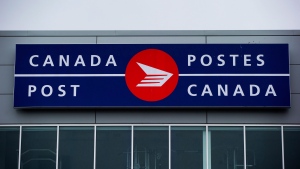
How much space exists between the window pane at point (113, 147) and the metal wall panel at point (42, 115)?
609 mm

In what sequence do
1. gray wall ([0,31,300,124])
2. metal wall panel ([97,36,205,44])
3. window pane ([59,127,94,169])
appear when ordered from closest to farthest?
window pane ([59,127,94,169]), gray wall ([0,31,300,124]), metal wall panel ([97,36,205,44])

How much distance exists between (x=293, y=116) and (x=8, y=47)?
29.4ft

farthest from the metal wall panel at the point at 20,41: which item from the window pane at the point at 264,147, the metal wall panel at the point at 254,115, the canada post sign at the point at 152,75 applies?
the window pane at the point at 264,147

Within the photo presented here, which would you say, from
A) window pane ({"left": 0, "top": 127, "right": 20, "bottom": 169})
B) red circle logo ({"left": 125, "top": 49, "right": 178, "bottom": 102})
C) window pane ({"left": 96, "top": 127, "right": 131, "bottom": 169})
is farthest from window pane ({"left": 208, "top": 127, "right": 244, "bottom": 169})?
window pane ({"left": 0, "top": 127, "right": 20, "bottom": 169})

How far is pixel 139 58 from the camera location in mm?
24859

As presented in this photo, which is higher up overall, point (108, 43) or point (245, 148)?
point (108, 43)

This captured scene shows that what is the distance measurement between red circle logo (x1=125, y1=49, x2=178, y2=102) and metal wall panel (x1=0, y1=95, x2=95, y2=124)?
159 centimetres

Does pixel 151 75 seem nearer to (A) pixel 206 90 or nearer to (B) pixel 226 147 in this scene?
(A) pixel 206 90

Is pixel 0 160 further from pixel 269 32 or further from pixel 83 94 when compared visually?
pixel 269 32

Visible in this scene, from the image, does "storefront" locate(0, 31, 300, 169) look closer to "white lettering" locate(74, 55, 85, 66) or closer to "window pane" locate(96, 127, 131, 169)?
"window pane" locate(96, 127, 131, 169)

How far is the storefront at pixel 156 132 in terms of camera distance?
80.2ft

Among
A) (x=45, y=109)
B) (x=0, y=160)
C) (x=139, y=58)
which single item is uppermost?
(x=139, y=58)

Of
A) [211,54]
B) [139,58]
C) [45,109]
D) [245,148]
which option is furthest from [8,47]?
[245,148]

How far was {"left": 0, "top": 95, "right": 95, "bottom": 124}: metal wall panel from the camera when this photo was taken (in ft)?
81.0
